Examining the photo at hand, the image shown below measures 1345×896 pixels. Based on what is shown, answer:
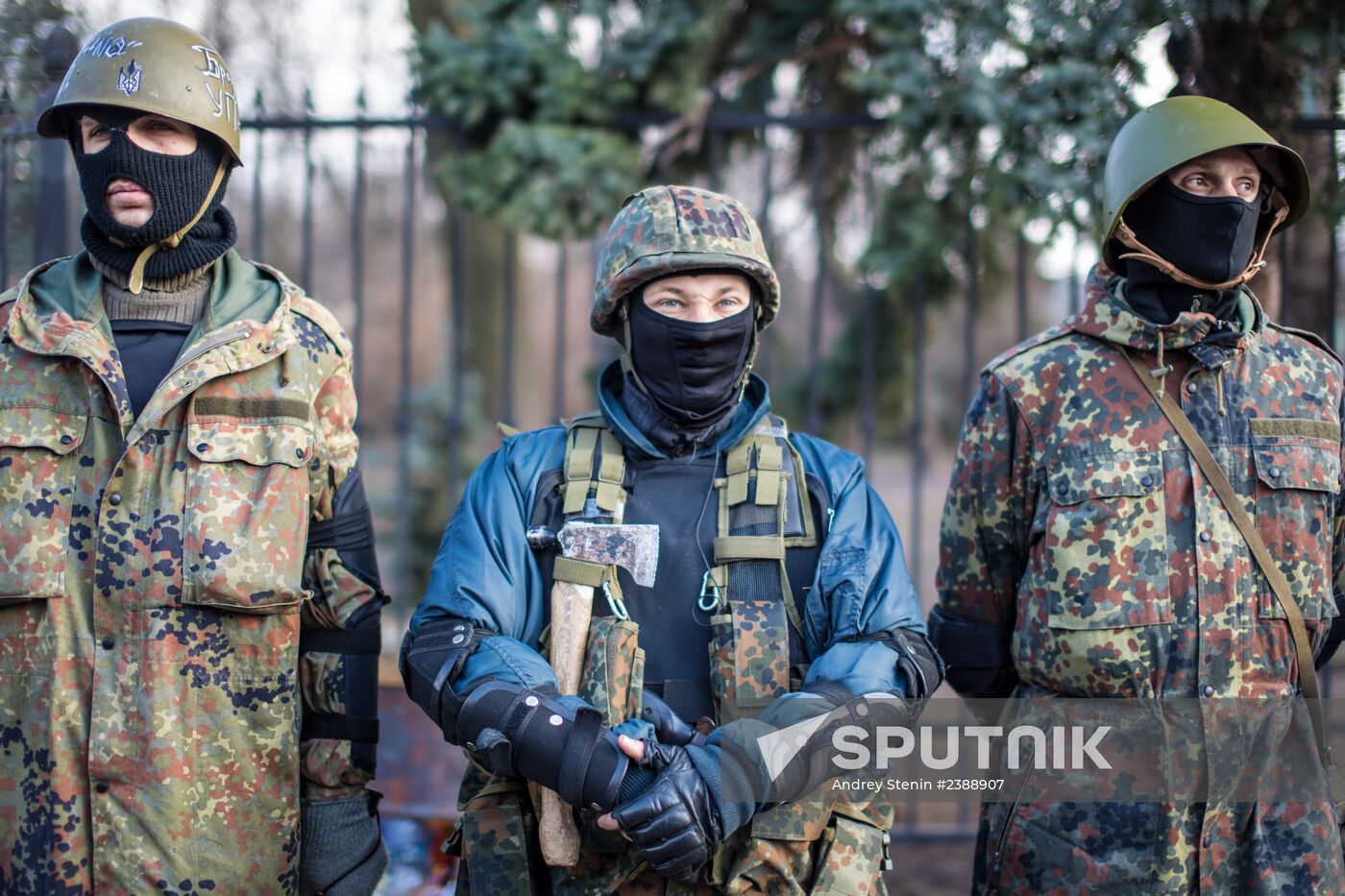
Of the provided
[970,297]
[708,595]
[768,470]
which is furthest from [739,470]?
[970,297]

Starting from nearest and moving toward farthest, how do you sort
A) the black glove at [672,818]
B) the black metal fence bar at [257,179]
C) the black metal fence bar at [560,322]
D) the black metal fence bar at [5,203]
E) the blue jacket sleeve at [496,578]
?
1. the black glove at [672,818]
2. the blue jacket sleeve at [496,578]
3. the black metal fence bar at [5,203]
4. the black metal fence bar at [257,179]
5. the black metal fence bar at [560,322]

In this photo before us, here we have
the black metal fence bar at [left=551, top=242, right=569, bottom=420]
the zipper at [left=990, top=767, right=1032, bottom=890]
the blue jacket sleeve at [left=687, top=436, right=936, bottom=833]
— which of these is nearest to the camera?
the blue jacket sleeve at [left=687, top=436, right=936, bottom=833]

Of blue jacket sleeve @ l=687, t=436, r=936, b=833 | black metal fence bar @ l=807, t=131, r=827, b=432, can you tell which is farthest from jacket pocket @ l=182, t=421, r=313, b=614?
black metal fence bar @ l=807, t=131, r=827, b=432

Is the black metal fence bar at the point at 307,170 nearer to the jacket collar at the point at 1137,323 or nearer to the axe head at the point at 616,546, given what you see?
the axe head at the point at 616,546

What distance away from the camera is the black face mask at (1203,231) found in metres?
2.84

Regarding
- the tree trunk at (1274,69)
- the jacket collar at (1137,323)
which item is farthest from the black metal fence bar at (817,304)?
the jacket collar at (1137,323)

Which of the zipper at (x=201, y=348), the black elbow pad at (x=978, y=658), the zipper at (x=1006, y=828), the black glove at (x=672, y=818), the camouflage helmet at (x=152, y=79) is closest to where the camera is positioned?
the black glove at (x=672, y=818)

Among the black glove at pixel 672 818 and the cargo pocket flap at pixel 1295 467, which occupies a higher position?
the cargo pocket flap at pixel 1295 467

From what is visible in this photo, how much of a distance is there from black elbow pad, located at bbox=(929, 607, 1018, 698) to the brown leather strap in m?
0.66

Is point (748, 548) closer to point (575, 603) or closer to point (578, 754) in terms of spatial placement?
point (575, 603)

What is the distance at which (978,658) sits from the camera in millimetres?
3086

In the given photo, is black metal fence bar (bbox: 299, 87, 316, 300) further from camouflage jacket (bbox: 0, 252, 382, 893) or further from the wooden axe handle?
the wooden axe handle

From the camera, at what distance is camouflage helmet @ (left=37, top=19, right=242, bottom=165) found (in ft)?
8.77

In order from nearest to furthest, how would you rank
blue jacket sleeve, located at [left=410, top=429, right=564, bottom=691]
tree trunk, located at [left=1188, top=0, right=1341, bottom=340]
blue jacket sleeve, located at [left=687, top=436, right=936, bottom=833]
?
blue jacket sleeve, located at [left=687, top=436, right=936, bottom=833], blue jacket sleeve, located at [left=410, top=429, right=564, bottom=691], tree trunk, located at [left=1188, top=0, right=1341, bottom=340]
